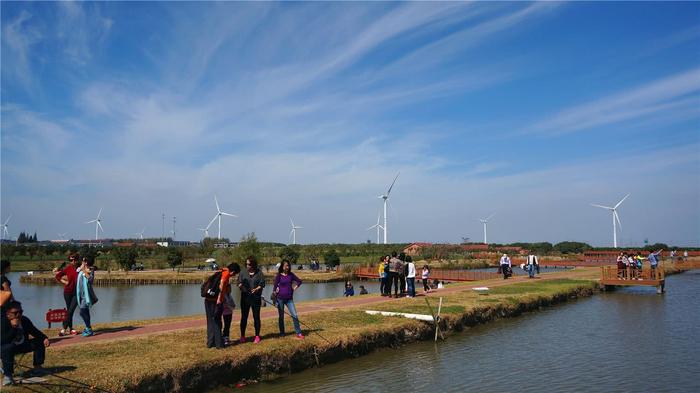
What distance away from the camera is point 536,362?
14.6 m

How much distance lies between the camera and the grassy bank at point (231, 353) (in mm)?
10531

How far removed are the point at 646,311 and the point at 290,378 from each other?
753 inches

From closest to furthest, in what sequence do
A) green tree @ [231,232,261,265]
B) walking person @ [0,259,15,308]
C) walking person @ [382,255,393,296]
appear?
walking person @ [0,259,15,308]
walking person @ [382,255,393,296]
green tree @ [231,232,261,265]

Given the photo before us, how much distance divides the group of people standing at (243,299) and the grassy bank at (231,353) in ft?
1.29

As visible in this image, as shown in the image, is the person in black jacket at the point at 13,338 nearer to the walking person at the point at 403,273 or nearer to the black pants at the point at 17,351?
the black pants at the point at 17,351

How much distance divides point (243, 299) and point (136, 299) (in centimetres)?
3807

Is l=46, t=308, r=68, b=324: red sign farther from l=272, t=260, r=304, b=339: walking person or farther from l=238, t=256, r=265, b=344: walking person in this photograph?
l=272, t=260, r=304, b=339: walking person

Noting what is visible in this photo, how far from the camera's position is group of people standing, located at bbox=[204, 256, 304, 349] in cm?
1256

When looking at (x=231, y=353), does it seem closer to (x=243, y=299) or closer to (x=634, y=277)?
(x=243, y=299)

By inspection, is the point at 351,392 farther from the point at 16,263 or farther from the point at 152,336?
the point at 16,263

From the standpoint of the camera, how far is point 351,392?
39.0 ft

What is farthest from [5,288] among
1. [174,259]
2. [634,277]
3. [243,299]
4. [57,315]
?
[174,259]

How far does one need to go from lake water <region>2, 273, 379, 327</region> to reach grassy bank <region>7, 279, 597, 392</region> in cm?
1730

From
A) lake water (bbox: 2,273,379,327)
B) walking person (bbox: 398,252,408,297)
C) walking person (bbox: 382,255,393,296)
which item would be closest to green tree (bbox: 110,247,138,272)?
lake water (bbox: 2,273,379,327)
